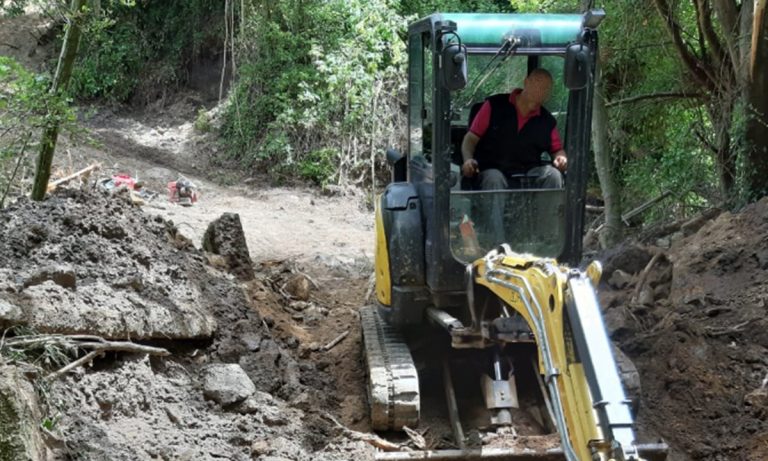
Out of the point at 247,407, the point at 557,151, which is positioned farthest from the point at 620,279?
the point at 247,407

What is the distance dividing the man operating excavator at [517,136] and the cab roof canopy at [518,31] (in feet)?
0.88

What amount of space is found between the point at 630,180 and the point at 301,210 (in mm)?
5237

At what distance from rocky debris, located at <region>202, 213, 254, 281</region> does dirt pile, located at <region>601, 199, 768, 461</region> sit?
3358mm

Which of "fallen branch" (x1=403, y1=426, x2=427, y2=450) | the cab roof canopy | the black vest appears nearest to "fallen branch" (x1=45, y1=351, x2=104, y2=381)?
"fallen branch" (x1=403, y1=426, x2=427, y2=450)

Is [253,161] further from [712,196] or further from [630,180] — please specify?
[712,196]

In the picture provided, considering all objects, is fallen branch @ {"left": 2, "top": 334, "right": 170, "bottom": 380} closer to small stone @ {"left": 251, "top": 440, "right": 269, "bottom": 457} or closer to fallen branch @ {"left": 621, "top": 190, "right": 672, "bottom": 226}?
small stone @ {"left": 251, "top": 440, "right": 269, "bottom": 457}

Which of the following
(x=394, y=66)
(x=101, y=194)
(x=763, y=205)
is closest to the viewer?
(x=101, y=194)

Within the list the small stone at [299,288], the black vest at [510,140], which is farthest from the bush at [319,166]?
the black vest at [510,140]

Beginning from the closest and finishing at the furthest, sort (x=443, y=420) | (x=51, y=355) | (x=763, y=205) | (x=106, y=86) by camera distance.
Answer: (x=51, y=355)
(x=443, y=420)
(x=763, y=205)
(x=106, y=86)

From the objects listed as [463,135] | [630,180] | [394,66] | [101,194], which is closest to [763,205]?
[463,135]

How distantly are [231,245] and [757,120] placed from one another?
17.0 ft

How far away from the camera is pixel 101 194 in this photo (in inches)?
241

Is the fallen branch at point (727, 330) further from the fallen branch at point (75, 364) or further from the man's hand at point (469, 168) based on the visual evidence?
the fallen branch at point (75, 364)

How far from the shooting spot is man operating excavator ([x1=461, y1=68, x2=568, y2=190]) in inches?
203
